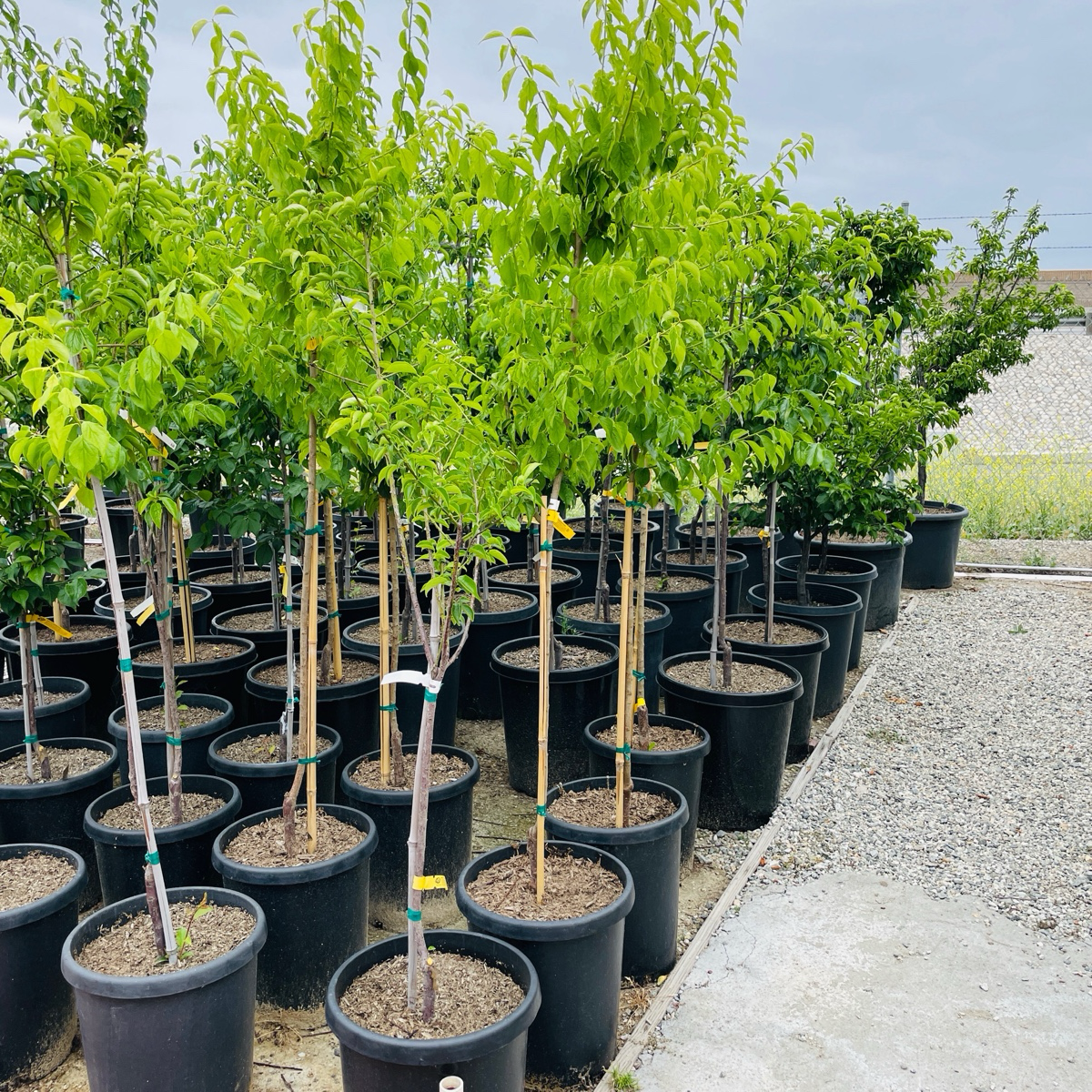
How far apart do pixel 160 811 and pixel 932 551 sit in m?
7.28

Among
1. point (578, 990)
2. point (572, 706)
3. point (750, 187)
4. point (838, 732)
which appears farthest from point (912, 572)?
point (578, 990)

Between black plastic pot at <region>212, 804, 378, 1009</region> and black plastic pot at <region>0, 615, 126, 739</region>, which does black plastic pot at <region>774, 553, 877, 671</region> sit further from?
black plastic pot at <region>0, 615, 126, 739</region>

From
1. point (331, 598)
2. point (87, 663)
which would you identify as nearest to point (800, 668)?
point (331, 598)

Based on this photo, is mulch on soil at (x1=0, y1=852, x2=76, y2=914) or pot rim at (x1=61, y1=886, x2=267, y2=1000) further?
mulch on soil at (x1=0, y1=852, x2=76, y2=914)

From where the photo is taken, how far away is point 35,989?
2.67 metres

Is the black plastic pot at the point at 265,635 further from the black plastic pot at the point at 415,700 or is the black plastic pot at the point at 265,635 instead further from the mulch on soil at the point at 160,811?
the mulch on soil at the point at 160,811

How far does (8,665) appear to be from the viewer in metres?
4.94

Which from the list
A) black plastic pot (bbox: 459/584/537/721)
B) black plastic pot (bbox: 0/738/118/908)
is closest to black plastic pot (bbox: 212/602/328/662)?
black plastic pot (bbox: 459/584/537/721)

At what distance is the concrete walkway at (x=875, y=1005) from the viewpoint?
2.60m

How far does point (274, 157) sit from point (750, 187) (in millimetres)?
1802

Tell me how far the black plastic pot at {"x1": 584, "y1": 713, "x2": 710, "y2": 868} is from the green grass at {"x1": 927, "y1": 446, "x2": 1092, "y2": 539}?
284 inches

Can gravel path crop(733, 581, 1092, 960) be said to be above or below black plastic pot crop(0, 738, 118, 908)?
below

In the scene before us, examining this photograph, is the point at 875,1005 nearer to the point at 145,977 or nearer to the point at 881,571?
the point at 145,977

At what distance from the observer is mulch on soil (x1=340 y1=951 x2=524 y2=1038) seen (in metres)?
2.25
